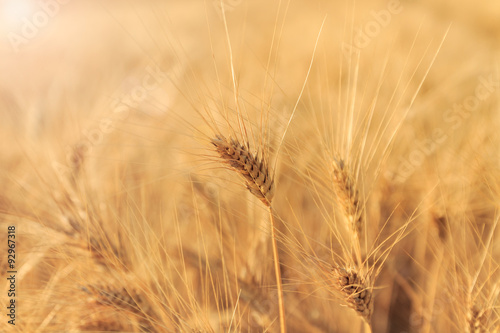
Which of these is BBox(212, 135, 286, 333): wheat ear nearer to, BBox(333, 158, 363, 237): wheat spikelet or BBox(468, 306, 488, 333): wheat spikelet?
BBox(333, 158, 363, 237): wheat spikelet

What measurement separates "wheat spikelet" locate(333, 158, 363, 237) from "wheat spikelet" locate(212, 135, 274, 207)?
10 centimetres

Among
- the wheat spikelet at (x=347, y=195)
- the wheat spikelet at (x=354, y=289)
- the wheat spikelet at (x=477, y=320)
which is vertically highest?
the wheat spikelet at (x=347, y=195)

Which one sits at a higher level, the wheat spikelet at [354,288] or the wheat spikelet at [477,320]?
the wheat spikelet at [354,288]

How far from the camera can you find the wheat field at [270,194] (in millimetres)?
565

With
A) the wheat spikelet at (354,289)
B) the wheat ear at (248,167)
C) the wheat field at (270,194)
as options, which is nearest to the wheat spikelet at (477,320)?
the wheat field at (270,194)

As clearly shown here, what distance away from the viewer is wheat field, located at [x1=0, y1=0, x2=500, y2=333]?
565mm

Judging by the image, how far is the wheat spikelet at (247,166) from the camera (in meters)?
0.49

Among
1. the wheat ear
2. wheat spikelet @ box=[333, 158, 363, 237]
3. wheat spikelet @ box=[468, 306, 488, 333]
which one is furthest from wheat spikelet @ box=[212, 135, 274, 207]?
wheat spikelet @ box=[468, 306, 488, 333]

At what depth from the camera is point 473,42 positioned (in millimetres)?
1280

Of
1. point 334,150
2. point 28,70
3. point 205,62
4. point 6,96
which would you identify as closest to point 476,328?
point 334,150

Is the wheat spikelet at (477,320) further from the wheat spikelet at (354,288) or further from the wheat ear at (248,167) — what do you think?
the wheat ear at (248,167)

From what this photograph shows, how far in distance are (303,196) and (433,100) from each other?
0.45m

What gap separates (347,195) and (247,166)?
0.49ft

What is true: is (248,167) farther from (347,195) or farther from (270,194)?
(347,195)
